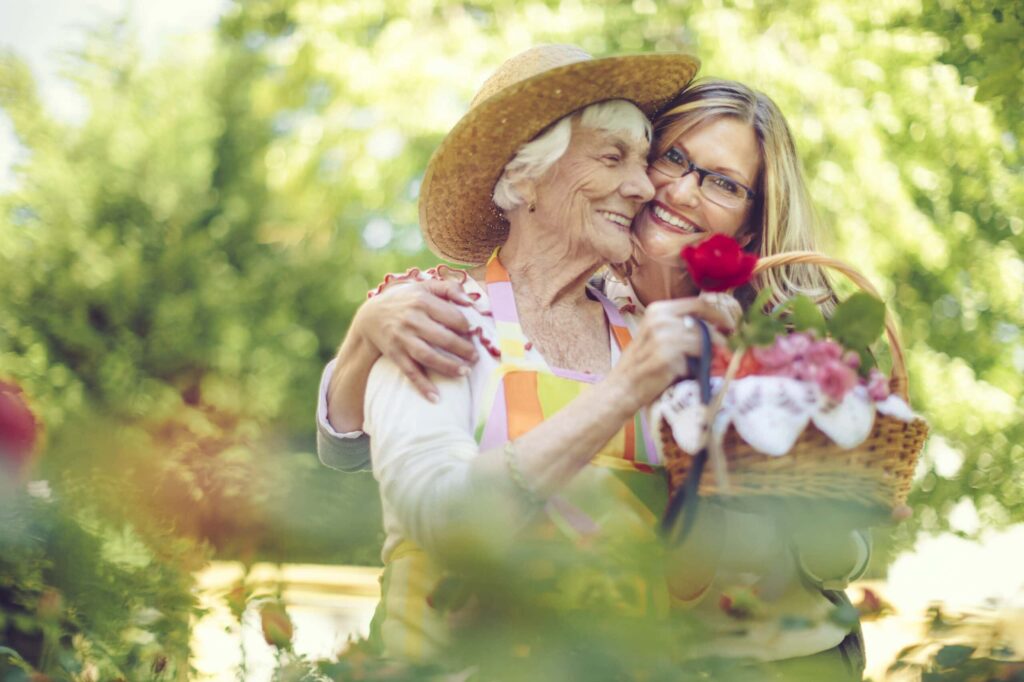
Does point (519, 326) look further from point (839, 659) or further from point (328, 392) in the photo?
point (839, 659)

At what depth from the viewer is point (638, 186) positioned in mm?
2209

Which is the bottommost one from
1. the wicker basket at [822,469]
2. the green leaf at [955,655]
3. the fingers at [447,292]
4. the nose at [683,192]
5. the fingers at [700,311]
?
the green leaf at [955,655]

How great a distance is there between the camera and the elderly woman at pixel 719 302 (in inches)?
78.1

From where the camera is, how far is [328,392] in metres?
2.40

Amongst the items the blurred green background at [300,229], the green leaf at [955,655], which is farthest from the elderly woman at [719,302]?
the green leaf at [955,655]

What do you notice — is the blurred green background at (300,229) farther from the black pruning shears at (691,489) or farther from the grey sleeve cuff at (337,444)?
the black pruning shears at (691,489)

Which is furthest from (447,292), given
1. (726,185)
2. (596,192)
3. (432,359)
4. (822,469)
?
(822,469)

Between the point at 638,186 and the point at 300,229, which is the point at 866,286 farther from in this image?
the point at 300,229

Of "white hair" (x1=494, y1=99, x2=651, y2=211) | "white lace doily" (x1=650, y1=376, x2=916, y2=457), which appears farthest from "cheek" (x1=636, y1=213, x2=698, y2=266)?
"white lace doily" (x1=650, y1=376, x2=916, y2=457)

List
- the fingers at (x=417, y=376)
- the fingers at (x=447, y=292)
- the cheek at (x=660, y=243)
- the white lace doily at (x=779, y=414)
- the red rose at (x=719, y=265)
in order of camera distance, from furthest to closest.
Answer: the cheek at (x=660, y=243), the fingers at (x=447, y=292), the fingers at (x=417, y=376), the red rose at (x=719, y=265), the white lace doily at (x=779, y=414)

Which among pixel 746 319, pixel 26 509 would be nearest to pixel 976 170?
pixel 746 319

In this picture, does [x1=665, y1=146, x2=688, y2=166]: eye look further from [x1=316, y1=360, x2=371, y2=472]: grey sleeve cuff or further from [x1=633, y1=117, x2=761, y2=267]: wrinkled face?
[x1=316, y1=360, x2=371, y2=472]: grey sleeve cuff

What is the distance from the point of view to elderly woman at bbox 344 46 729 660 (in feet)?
5.64

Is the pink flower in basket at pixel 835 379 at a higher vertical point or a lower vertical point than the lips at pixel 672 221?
lower
